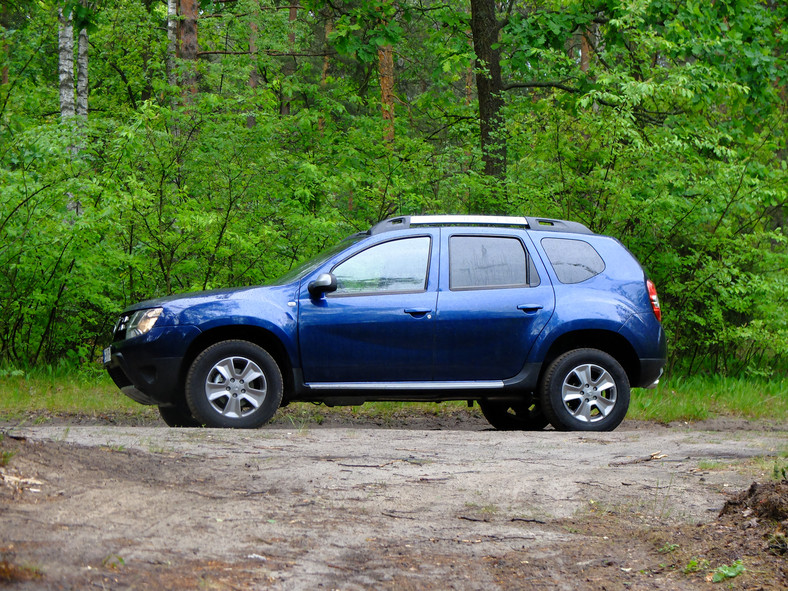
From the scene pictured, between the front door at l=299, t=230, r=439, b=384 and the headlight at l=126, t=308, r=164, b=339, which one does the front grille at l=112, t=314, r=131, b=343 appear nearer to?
the headlight at l=126, t=308, r=164, b=339

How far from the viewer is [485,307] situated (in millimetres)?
8656

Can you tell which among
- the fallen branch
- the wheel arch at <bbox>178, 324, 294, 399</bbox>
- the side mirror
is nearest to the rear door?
the side mirror

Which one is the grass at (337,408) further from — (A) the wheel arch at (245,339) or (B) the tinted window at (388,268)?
(B) the tinted window at (388,268)

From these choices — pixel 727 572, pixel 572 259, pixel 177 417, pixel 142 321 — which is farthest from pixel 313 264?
pixel 727 572

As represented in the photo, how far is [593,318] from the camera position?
8820 mm

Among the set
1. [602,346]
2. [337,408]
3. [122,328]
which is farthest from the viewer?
[337,408]

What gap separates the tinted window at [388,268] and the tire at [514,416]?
5.35ft

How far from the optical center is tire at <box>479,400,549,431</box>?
31.8 feet

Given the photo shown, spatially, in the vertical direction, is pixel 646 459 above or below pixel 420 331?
below

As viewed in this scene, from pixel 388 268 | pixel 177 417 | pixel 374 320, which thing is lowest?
pixel 177 417

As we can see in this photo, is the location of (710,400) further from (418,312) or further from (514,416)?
(418,312)

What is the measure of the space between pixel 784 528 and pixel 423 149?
10580 mm

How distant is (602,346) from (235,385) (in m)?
3.42

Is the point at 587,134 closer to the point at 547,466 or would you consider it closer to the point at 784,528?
the point at 547,466
